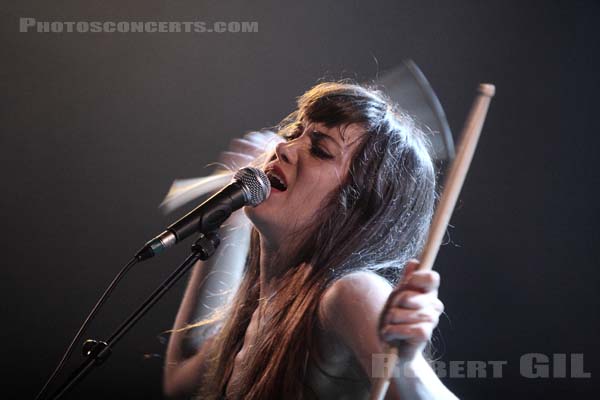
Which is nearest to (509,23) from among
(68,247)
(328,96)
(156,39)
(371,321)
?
(328,96)

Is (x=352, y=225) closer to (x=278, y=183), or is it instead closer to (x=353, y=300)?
(x=278, y=183)

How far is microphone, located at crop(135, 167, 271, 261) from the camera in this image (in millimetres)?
1074

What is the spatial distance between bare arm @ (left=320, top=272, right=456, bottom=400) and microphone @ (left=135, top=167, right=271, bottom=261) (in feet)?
0.71

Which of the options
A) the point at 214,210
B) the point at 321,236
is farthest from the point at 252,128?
the point at 214,210

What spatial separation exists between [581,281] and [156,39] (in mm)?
1365

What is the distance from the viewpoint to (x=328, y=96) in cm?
148

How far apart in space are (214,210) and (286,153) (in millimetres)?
349

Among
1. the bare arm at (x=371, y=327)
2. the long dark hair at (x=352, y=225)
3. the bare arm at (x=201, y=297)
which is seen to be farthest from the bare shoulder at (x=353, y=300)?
the bare arm at (x=201, y=297)

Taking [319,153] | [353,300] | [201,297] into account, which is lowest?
[201,297]

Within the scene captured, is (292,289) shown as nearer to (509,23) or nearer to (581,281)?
(581,281)

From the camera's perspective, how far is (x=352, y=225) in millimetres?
1402

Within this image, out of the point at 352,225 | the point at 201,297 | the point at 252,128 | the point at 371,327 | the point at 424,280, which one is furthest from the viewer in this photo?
the point at 252,128

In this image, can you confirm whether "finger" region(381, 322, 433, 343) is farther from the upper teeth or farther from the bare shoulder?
the upper teeth

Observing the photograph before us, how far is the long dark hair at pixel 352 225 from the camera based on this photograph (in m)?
1.31
